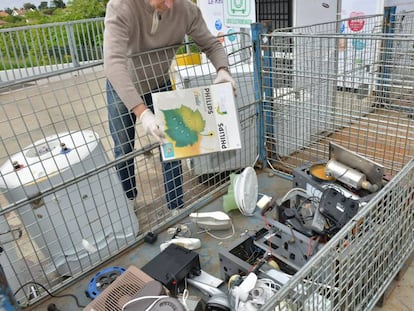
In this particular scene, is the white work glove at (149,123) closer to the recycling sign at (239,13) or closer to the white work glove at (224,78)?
the white work glove at (224,78)

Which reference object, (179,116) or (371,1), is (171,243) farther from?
(371,1)

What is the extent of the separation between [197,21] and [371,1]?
7.88 feet

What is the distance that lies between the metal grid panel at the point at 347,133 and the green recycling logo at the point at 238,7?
0.65 metres

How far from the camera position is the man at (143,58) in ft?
4.89

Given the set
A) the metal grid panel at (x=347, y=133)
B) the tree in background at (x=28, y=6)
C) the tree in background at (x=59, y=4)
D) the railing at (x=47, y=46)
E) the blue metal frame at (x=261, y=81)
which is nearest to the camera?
the metal grid panel at (x=347, y=133)

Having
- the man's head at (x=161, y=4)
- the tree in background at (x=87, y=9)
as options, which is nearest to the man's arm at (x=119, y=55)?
the man's head at (x=161, y=4)

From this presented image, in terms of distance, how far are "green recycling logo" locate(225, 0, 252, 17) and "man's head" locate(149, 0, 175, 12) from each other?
2047 millimetres

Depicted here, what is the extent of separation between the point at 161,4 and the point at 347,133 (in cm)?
134

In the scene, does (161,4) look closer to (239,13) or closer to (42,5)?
(239,13)

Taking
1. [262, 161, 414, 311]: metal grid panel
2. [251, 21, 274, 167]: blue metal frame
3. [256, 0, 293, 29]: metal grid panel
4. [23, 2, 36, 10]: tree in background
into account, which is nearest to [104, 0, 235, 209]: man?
[251, 21, 274, 167]: blue metal frame

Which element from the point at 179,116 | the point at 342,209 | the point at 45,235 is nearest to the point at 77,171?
the point at 45,235

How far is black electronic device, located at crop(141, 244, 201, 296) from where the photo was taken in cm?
146

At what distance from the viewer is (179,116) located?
1.71 meters

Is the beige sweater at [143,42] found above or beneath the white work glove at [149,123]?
above
